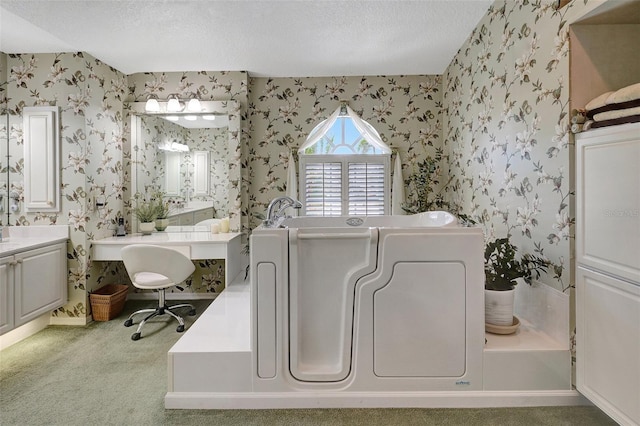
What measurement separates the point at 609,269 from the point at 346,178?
8.79 ft

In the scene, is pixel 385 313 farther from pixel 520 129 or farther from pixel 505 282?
pixel 520 129

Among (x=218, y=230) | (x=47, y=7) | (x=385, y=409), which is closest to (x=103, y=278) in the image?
(x=218, y=230)

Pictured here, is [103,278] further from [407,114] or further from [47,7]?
[407,114]

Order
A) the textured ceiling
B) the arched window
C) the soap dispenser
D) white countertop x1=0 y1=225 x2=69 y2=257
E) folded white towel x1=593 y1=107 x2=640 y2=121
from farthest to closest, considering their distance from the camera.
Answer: the arched window, the soap dispenser, white countertop x1=0 y1=225 x2=69 y2=257, the textured ceiling, folded white towel x1=593 y1=107 x2=640 y2=121

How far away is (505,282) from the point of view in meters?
2.08

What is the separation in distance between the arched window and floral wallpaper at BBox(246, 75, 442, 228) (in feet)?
0.65

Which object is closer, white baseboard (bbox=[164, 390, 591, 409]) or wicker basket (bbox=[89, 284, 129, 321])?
white baseboard (bbox=[164, 390, 591, 409])

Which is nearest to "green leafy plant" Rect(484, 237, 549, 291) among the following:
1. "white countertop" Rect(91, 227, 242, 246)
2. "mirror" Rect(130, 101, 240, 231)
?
"white countertop" Rect(91, 227, 242, 246)

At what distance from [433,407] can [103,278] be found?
3.21 metres

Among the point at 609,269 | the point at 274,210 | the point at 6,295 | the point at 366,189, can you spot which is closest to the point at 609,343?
the point at 609,269


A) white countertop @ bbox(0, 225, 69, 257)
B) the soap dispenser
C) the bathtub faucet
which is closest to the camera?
the bathtub faucet

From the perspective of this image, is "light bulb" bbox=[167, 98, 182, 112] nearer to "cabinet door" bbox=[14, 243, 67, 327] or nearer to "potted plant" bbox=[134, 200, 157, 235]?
"potted plant" bbox=[134, 200, 157, 235]

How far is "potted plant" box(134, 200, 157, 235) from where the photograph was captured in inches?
147

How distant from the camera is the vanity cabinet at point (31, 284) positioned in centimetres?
254
